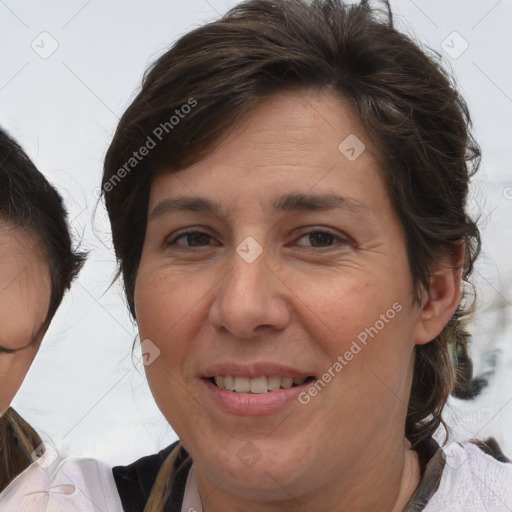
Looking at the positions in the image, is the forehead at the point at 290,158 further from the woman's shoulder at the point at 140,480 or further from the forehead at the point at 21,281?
the woman's shoulder at the point at 140,480

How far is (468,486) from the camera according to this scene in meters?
2.09

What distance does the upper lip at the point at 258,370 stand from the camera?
5.98ft

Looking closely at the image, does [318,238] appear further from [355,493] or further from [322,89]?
[355,493]

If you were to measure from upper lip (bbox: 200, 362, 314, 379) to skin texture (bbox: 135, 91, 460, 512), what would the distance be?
15 millimetres

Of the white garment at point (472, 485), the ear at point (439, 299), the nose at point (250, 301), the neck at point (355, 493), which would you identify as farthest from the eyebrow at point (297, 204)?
the white garment at point (472, 485)

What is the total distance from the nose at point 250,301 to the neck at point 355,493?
1.38ft

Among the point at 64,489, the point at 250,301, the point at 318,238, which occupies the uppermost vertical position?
the point at 318,238

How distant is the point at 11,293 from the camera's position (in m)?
2.25

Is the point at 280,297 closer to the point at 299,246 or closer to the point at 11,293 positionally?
the point at 299,246

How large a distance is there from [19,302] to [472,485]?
126 centimetres

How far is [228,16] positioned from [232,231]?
60cm

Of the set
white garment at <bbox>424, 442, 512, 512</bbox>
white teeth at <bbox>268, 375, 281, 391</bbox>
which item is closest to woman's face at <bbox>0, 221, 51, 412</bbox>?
white teeth at <bbox>268, 375, 281, 391</bbox>

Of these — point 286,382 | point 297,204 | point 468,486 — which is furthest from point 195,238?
point 468,486

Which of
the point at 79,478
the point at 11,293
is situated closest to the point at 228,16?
the point at 11,293
